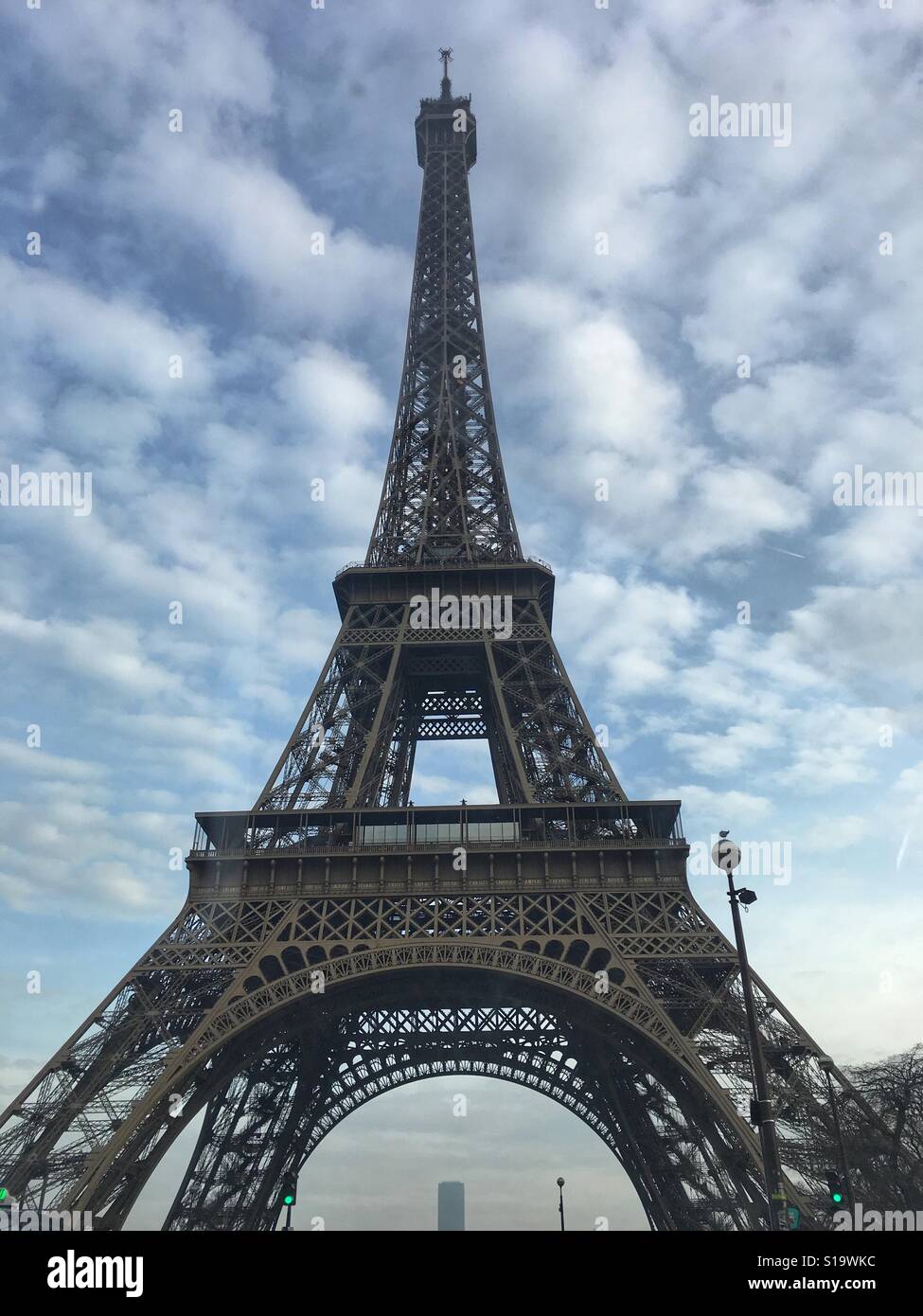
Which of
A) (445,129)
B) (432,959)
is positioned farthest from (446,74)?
(432,959)

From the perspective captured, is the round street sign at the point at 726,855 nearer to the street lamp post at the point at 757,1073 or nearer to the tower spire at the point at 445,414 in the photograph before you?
the street lamp post at the point at 757,1073

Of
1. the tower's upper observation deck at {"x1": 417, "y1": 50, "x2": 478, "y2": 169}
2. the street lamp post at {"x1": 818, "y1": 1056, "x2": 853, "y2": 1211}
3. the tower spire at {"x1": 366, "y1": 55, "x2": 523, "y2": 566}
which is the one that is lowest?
the street lamp post at {"x1": 818, "y1": 1056, "x2": 853, "y2": 1211}

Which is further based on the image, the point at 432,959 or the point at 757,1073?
the point at 432,959

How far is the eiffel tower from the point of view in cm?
3347

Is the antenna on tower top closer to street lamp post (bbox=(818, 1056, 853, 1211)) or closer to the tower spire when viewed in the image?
the tower spire

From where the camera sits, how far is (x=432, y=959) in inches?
1444

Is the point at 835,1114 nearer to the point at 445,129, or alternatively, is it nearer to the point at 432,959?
the point at 432,959

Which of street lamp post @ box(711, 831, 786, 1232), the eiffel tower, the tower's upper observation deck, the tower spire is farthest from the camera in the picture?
the tower's upper observation deck

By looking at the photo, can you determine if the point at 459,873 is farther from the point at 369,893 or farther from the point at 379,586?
the point at 379,586

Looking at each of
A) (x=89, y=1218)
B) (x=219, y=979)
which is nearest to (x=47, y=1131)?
(x=89, y=1218)

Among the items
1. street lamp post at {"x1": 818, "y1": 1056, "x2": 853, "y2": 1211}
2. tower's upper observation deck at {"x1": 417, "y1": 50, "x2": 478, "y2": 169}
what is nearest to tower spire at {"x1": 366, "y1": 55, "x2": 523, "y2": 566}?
tower's upper observation deck at {"x1": 417, "y1": 50, "x2": 478, "y2": 169}

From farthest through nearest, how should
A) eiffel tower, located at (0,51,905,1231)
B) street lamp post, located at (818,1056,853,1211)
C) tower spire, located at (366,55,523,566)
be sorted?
tower spire, located at (366,55,523,566), eiffel tower, located at (0,51,905,1231), street lamp post, located at (818,1056,853,1211)

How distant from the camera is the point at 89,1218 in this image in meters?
30.0
